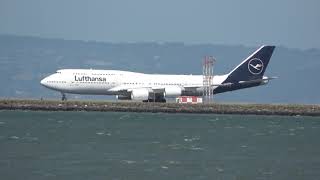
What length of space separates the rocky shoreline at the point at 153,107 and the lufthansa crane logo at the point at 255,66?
9.90 meters

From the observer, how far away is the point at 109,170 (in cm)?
6341

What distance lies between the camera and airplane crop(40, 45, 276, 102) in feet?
408

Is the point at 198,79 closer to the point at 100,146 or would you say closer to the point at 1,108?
the point at 1,108

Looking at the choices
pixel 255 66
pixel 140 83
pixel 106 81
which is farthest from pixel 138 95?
pixel 255 66

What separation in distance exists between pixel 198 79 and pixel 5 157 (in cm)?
6323

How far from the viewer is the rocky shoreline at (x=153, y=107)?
117500 millimetres

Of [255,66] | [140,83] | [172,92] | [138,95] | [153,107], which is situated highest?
[255,66]

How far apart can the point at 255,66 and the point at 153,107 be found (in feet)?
65.3

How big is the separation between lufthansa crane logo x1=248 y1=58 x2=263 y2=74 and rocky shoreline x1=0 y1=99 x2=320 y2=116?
32.5 ft

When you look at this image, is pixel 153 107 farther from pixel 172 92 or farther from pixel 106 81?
pixel 172 92

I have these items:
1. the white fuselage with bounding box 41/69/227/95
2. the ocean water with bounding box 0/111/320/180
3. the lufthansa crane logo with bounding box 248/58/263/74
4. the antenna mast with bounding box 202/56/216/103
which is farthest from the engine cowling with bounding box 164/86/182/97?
the ocean water with bounding box 0/111/320/180

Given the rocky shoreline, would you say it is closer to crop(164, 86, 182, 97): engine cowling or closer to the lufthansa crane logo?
crop(164, 86, 182, 97): engine cowling

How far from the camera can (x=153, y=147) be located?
257 feet

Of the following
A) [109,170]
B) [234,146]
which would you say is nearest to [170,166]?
[109,170]
